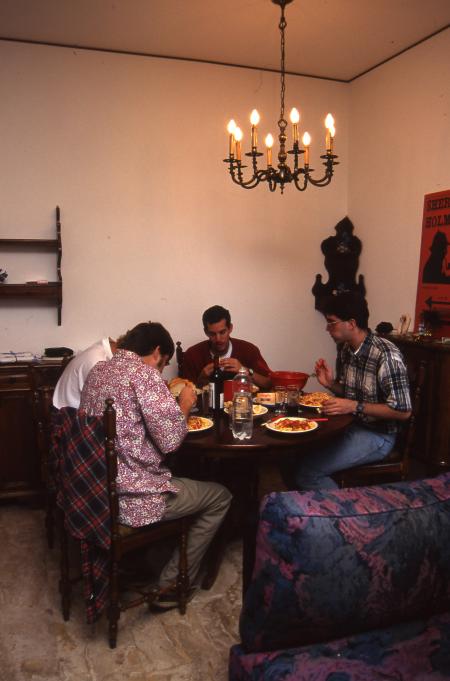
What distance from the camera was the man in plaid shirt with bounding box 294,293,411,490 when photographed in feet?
8.74

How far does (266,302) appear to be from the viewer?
421 centimetres

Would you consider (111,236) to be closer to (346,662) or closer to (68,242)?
(68,242)

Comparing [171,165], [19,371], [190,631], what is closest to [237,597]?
[190,631]

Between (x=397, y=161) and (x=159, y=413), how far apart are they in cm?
263

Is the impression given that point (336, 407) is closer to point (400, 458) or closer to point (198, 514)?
point (400, 458)

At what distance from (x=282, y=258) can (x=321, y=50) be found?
4.56 feet

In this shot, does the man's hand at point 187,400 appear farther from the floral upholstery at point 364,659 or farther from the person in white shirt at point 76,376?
the floral upholstery at point 364,659

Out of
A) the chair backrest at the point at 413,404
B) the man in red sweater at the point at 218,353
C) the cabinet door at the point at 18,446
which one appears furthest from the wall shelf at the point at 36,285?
the chair backrest at the point at 413,404

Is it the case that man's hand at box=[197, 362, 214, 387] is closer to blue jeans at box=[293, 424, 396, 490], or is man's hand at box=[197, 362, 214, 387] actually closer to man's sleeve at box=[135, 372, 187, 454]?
blue jeans at box=[293, 424, 396, 490]

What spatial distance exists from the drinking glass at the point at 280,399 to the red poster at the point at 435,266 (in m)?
1.24

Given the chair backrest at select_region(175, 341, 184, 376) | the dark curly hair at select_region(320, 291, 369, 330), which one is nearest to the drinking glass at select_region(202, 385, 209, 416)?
the dark curly hair at select_region(320, 291, 369, 330)

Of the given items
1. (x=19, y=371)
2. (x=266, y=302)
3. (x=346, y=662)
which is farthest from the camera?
(x=266, y=302)

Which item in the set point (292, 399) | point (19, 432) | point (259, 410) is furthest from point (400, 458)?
point (19, 432)

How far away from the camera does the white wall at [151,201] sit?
3.58m
